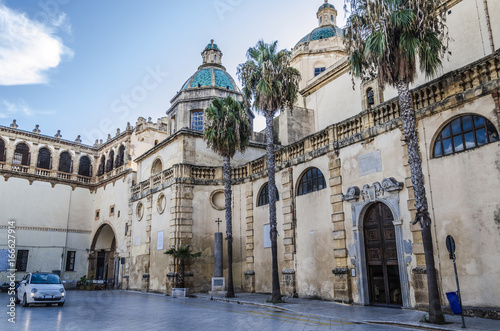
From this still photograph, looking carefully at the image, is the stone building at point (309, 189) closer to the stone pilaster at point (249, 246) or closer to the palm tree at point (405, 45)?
the stone pilaster at point (249, 246)

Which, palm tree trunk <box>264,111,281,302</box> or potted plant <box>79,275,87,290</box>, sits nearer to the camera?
palm tree trunk <box>264,111,281,302</box>

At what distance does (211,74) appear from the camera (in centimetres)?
3375

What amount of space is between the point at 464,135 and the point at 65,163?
37924mm

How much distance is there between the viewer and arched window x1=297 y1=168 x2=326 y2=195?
19.5 m

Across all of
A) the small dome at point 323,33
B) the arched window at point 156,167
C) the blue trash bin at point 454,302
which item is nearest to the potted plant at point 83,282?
the arched window at point 156,167

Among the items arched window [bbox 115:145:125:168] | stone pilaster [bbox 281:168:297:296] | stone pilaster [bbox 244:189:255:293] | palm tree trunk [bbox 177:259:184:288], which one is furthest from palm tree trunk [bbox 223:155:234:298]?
arched window [bbox 115:145:125:168]

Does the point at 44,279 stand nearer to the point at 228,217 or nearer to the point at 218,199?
the point at 228,217

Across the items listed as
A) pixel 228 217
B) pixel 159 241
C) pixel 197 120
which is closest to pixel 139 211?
pixel 159 241

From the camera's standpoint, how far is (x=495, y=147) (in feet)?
41.3

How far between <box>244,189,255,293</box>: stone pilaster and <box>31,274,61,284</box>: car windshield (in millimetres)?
10060

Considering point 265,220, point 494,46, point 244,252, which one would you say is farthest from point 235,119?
point 494,46

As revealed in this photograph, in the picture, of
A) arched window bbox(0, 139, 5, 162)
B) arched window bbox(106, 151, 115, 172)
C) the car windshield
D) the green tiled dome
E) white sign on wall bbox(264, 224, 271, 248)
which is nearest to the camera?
the car windshield

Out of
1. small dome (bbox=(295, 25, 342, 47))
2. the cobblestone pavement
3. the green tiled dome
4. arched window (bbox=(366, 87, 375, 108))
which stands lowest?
the cobblestone pavement

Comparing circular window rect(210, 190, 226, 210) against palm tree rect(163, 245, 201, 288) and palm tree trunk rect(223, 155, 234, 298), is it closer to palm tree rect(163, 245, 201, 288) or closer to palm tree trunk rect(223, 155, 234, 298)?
palm tree rect(163, 245, 201, 288)
